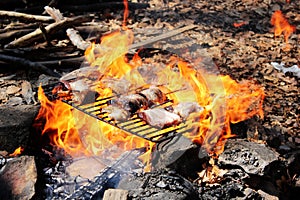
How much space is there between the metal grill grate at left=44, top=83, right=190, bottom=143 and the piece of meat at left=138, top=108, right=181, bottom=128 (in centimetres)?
4

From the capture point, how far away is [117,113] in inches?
157

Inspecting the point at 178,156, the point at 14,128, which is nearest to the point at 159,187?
the point at 178,156

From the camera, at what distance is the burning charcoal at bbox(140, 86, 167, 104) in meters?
4.36

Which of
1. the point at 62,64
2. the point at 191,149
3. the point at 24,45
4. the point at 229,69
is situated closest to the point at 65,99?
the point at 191,149

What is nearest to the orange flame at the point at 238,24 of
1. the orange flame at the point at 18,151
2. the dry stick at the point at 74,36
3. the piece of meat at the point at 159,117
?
the dry stick at the point at 74,36

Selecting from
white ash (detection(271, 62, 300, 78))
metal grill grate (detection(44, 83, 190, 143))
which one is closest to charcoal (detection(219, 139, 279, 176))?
metal grill grate (detection(44, 83, 190, 143))

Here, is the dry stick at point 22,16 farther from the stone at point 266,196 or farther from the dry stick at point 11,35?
the stone at point 266,196

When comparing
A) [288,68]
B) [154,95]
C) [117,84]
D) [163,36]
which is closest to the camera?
[154,95]

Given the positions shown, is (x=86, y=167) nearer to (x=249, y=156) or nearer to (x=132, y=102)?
(x=132, y=102)

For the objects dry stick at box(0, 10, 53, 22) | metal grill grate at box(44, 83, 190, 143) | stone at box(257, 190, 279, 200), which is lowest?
stone at box(257, 190, 279, 200)

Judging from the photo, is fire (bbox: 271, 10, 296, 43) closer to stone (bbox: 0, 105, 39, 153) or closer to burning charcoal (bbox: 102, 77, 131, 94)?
burning charcoal (bbox: 102, 77, 131, 94)

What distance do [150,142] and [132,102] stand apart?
18.7 inches

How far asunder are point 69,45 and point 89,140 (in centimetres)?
315

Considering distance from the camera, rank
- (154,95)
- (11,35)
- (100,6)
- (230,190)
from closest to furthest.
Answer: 1. (230,190)
2. (154,95)
3. (11,35)
4. (100,6)
